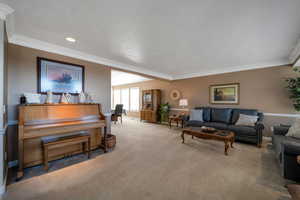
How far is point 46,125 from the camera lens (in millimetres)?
2299

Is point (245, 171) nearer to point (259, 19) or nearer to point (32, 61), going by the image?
point (259, 19)

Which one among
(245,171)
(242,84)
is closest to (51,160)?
(245,171)

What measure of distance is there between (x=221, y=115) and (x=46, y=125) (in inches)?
192

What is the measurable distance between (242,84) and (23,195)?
19.1ft

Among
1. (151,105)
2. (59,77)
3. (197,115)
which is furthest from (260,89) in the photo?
(59,77)

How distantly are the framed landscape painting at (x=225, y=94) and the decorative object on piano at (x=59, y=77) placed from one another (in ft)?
15.0

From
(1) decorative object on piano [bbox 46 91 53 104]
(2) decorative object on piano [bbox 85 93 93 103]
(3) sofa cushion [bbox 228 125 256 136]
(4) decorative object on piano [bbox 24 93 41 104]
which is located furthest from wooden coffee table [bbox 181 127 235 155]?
(4) decorative object on piano [bbox 24 93 41 104]

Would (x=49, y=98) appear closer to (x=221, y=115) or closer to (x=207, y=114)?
(x=207, y=114)

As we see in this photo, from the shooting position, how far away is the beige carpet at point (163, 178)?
1.62 m

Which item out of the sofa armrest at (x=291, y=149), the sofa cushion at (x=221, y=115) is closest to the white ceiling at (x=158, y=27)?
the sofa armrest at (x=291, y=149)

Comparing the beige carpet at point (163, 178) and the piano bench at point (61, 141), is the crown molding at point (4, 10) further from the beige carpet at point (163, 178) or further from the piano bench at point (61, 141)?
the beige carpet at point (163, 178)

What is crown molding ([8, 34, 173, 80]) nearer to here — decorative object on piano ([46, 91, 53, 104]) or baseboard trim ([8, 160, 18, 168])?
decorative object on piano ([46, 91, 53, 104])

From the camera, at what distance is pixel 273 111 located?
12.6 ft

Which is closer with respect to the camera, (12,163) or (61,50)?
(12,163)
